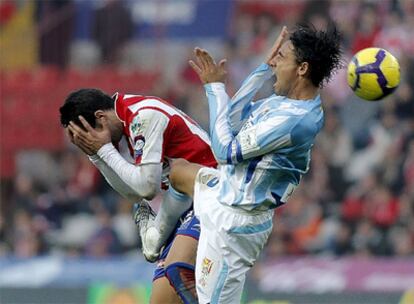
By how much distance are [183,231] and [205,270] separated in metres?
0.49

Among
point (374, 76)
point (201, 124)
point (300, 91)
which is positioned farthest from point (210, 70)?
point (201, 124)

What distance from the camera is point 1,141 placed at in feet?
57.0

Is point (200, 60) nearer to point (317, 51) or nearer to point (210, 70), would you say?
point (210, 70)

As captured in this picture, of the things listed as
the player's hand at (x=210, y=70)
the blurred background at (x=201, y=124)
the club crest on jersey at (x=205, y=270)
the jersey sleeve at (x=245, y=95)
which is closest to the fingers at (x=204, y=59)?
the player's hand at (x=210, y=70)

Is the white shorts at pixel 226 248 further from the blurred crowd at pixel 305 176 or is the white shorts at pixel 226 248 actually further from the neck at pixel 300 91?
the blurred crowd at pixel 305 176

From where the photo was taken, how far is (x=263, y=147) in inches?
301

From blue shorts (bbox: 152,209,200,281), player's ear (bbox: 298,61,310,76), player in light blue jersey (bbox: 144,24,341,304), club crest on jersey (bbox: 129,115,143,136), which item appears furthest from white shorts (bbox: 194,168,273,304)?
player's ear (bbox: 298,61,310,76)

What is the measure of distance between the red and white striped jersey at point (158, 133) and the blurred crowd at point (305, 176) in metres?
6.58

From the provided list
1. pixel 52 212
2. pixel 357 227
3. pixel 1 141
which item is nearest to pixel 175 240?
pixel 357 227

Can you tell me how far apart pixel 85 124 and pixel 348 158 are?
7.93 m

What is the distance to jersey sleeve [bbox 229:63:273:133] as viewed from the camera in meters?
8.05

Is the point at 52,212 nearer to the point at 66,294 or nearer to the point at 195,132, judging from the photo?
the point at 66,294

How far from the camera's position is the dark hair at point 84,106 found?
8258 millimetres

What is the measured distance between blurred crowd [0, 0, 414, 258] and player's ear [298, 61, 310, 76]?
273 inches
